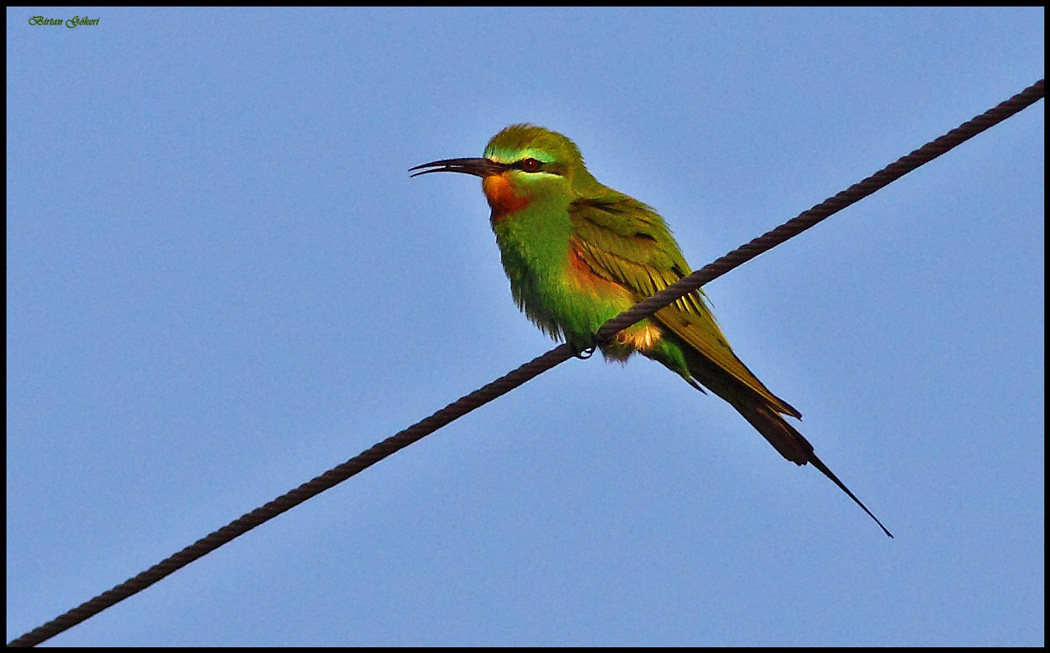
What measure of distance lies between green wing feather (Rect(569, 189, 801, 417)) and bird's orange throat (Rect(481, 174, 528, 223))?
20 cm

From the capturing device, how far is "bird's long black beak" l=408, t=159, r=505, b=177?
499cm

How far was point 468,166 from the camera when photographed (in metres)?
5.04

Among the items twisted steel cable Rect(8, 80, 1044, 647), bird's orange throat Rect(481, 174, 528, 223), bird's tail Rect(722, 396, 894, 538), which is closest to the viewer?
twisted steel cable Rect(8, 80, 1044, 647)

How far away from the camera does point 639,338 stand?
4602 mm

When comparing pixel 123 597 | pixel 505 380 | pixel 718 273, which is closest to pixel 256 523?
pixel 123 597

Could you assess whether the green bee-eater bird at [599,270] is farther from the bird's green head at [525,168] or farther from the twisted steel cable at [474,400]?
the twisted steel cable at [474,400]

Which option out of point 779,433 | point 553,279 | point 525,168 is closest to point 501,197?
point 525,168

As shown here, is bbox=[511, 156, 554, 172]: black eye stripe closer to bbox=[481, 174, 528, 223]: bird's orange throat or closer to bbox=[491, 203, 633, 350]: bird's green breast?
bbox=[481, 174, 528, 223]: bird's orange throat

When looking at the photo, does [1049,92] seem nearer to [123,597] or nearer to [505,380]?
[505,380]

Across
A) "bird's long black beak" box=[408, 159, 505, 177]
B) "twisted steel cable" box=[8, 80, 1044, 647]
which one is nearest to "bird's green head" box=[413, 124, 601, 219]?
"bird's long black beak" box=[408, 159, 505, 177]

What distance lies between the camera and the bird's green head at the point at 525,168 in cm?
491

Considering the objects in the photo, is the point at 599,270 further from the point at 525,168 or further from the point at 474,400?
the point at 474,400

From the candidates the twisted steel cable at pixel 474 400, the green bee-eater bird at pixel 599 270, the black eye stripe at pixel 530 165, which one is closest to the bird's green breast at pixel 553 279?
the green bee-eater bird at pixel 599 270

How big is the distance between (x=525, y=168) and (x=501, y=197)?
140 millimetres
